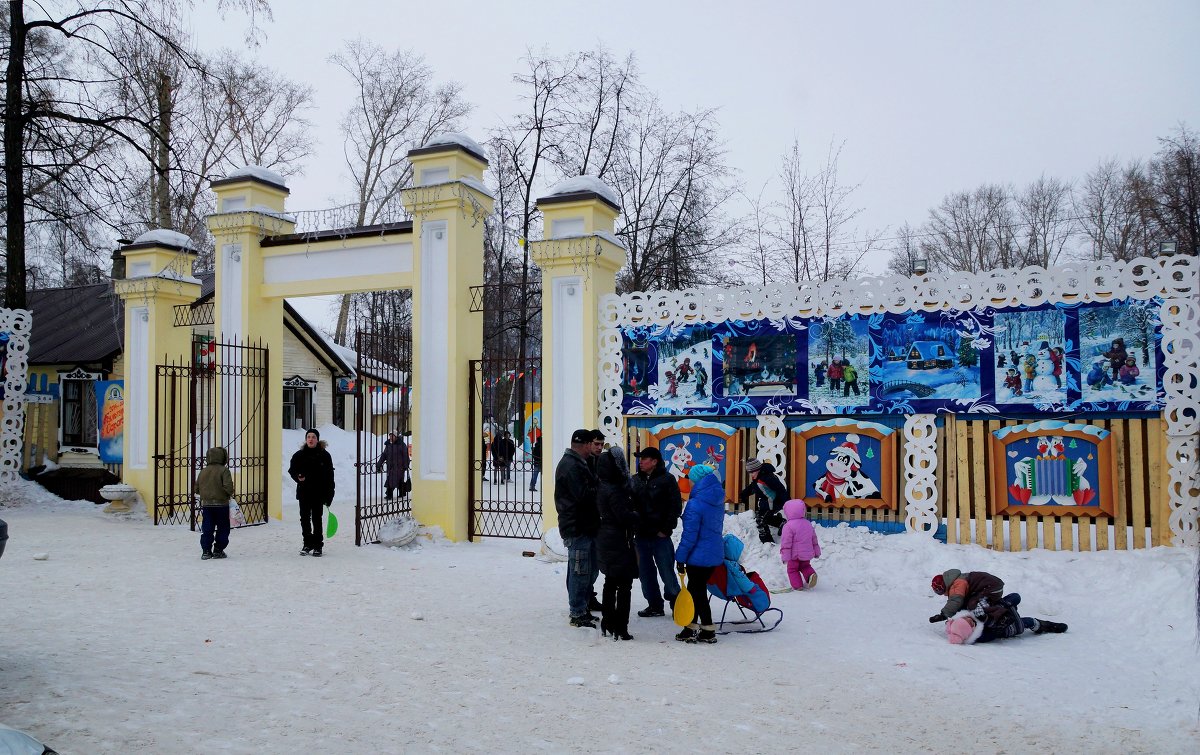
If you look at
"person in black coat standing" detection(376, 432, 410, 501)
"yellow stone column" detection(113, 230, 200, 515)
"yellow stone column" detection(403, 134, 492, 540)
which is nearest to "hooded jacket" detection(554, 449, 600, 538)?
"yellow stone column" detection(403, 134, 492, 540)

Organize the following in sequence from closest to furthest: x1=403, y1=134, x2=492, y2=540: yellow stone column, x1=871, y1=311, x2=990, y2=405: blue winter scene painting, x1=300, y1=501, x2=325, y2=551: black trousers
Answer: x1=871, y1=311, x2=990, y2=405: blue winter scene painting → x1=300, y1=501, x2=325, y2=551: black trousers → x1=403, y1=134, x2=492, y2=540: yellow stone column

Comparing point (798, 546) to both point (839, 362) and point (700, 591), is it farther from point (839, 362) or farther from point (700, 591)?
point (839, 362)

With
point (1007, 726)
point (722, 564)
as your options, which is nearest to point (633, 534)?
point (722, 564)

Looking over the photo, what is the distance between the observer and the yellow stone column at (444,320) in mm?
12102

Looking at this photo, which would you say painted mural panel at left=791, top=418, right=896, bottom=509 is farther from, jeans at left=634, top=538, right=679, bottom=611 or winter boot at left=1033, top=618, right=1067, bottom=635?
jeans at left=634, top=538, right=679, bottom=611

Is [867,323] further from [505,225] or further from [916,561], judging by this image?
[505,225]

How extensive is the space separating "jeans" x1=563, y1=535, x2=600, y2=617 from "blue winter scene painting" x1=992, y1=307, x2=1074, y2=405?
4995 mm

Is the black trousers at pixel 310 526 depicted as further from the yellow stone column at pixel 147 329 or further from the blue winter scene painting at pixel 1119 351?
the blue winter scene painting at pixel 1119 351

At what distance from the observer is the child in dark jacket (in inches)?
423

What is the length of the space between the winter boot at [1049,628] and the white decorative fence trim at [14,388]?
59.1 ft

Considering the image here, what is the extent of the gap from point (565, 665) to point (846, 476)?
5002 mm

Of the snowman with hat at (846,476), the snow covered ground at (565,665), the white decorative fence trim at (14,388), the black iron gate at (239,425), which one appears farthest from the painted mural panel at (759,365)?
the white decorative fence trim at (14,388)

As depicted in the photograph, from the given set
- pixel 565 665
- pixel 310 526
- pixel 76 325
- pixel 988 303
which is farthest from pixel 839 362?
pixel 76 325

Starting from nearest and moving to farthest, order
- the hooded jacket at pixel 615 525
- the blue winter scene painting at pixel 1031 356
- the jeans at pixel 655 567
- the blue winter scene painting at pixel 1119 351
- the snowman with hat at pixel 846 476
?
the hooded jacket at pixel 615 525, the jeans at pixel 655 567, the blue winter scene painting at pixel 1119 351, the blue winter scene painting at pixel 1031 356, the snowman with hat at pixel 846 476
